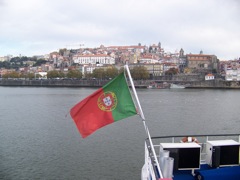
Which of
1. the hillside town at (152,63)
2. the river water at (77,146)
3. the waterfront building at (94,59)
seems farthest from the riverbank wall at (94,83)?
the river water at (77,146)

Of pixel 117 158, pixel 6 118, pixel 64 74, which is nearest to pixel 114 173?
pixel 117 158

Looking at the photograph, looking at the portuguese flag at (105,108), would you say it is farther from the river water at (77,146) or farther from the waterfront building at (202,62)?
the waterfront building at (202,62)

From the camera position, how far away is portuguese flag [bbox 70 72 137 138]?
4.61m

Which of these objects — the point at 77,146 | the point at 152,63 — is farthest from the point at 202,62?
the point at 77,146

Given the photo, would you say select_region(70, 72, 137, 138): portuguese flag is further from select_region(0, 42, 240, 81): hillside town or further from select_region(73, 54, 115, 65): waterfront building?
select_region(73, 54, 115, 65): waterfront building

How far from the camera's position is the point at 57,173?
11.7 metres

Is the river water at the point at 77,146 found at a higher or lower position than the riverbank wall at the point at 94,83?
lower

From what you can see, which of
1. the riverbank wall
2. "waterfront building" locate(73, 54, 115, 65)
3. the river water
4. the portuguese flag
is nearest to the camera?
the portuguese flag

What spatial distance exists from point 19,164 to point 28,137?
588 cm

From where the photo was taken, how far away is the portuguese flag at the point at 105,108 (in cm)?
461

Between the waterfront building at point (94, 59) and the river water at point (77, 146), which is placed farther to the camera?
the waterfront building at point (94, 59)

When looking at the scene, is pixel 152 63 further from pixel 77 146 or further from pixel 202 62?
pixel 77 146

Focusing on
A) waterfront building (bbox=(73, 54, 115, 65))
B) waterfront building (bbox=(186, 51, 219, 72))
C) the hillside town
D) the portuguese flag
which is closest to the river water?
the portuguese flag

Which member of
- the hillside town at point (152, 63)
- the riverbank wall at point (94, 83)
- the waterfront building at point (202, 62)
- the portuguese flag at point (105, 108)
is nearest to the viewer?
the portuguese flag at point (105, 108)
